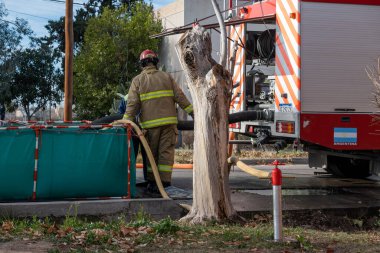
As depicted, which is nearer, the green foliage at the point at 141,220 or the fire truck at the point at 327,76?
the green foliage at the point at 141,220

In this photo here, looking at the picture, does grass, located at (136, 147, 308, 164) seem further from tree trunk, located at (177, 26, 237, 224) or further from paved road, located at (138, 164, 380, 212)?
tree trunk, located at (177, 26, 237, 224)

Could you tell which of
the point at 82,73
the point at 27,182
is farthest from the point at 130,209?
the point at 82,73

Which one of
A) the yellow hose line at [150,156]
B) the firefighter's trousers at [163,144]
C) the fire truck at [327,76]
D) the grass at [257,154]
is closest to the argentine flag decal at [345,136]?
the fire truck at [327,76]

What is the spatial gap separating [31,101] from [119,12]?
27.6 feet

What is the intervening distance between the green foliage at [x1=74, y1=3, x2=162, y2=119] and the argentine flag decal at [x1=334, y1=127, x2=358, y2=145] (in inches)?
628

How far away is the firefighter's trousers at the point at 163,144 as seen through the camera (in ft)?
27.1

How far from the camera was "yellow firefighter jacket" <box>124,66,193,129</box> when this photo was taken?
8203 mm

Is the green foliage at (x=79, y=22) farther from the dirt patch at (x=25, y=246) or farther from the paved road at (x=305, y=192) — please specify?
the dirt patch at (x=25, y=246)

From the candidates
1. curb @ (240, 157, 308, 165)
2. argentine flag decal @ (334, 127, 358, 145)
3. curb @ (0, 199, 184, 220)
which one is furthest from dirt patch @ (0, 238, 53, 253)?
curb @ (240, 157, 308, 165)

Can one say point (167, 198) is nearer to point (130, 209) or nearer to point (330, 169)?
point (130, 209)

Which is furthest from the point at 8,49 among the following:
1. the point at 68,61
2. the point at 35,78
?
the point at 68,61

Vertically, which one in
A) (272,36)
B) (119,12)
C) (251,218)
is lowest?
(251,218)

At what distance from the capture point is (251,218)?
24.6 feet

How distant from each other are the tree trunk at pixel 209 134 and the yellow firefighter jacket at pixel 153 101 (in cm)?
141
